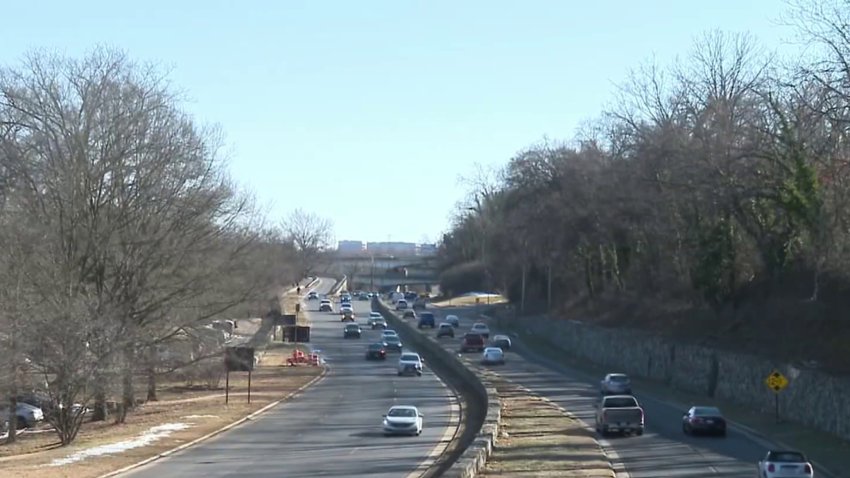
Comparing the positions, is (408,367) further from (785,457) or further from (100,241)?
(785,457)

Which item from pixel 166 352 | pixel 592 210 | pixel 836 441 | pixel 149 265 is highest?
pixel 592 210

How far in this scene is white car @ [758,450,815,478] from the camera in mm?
32156

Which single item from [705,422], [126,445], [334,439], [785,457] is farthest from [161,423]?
[785,457]

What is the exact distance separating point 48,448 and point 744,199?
118 ft

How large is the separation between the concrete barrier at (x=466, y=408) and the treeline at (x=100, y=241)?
1242cm

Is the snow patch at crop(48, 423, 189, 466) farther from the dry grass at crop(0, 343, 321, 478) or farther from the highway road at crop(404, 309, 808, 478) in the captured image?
the highway road at crop(404, 309, 808, 478)

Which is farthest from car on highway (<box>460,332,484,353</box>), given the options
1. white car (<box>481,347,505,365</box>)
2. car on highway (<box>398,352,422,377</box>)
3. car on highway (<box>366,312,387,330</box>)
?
car on highway (<box>366,312,387,330</box>)

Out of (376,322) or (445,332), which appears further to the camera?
(376,322)

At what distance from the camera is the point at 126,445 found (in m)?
46.5

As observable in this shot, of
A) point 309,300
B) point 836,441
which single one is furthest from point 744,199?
point 309,300

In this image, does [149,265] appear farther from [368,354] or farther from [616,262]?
[616,262]

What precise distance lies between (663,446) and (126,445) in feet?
61.0

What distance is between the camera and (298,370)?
285ft

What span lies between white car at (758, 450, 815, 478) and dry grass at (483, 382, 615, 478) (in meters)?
3.79
